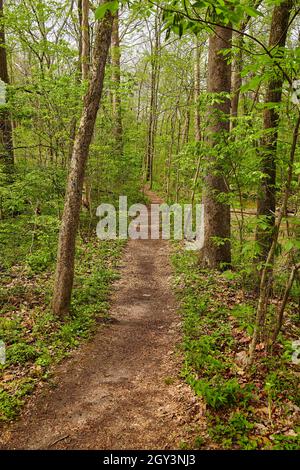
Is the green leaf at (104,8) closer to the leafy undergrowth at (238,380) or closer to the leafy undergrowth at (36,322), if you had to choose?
the leafy undergrowth at (238,380)

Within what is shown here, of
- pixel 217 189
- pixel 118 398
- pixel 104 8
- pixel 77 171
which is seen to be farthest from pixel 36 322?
pixel 104 8

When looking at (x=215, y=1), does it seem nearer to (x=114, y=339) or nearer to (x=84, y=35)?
(x=114, y=339)

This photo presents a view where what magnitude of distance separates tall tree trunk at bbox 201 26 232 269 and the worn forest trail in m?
2.26

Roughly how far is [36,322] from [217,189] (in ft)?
15.9

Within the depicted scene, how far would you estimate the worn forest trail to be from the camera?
3.86 meters

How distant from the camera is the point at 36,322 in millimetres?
6352

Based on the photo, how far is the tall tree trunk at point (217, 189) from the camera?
768 cm

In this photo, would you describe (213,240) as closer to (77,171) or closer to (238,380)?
(77,171)

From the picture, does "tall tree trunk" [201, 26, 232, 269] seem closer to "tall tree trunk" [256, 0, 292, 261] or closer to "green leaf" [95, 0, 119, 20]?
"tall tree trunk" [256, 0, 292, 261]

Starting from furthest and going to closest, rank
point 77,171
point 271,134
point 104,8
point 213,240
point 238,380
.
A: point 213,240
point 77,171
point 271,134
point 238,380
point 104,8

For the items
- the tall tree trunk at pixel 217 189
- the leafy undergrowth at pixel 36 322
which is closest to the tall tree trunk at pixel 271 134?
the tall tree trunk at pixel 217 189

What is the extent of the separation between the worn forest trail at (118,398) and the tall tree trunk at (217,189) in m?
2.26
